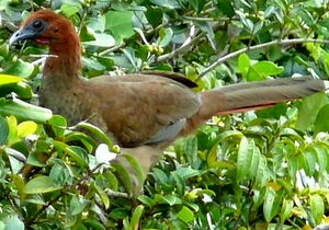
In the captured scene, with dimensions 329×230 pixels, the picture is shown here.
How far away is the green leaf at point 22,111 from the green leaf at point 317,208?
4.56 ft

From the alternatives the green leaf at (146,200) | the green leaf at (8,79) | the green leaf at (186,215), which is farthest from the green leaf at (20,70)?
the green leaf at (186,215)

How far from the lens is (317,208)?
3.80 meters

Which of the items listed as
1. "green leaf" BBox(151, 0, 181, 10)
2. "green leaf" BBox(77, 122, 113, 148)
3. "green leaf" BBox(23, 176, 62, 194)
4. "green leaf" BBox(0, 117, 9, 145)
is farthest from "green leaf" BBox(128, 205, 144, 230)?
"green leaf" BBox(151, 0, 181, 10)

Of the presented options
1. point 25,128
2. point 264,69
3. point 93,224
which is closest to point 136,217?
point 93,224

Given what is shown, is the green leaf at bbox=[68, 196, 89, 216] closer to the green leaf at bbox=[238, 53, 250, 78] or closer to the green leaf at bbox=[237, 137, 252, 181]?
the green leaf at bbox=[237, 137, 252, 181]

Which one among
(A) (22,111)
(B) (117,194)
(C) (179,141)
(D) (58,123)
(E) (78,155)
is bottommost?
(C) (179,141)

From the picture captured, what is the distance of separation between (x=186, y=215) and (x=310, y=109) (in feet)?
2.87

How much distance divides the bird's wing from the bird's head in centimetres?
29

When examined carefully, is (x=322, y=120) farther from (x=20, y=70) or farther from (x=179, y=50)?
(x=20, y=70)

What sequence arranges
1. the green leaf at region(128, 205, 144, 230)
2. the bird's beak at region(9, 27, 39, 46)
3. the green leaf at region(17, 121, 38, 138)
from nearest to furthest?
1. the green leaf at region(17, 121, 38, 138)
2. the green leaf at region(128, 205, 144, 230)
3. the bird's beak at region(9, 27, 39, 46)

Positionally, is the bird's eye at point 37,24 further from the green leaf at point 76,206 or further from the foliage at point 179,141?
the green leaf at point 76,206

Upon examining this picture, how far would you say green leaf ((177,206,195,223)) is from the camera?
11.7 feet

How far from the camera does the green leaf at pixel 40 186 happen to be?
2938 mm

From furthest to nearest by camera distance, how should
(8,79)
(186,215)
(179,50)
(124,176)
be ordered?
1. (179,50)
2. (186,215)
3. (124,176)
4. (8,79)
